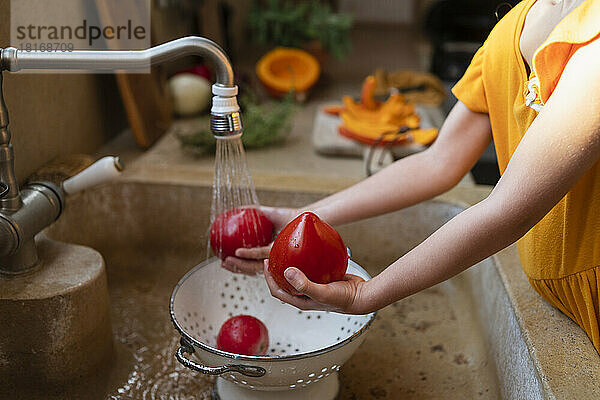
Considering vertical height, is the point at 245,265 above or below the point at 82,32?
below

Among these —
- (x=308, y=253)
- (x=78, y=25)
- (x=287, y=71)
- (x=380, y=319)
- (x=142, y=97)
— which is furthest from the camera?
(x=287, y=71)

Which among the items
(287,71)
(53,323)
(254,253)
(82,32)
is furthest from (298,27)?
(53,323)

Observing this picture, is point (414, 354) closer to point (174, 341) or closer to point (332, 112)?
point (174, 341)

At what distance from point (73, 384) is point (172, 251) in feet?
1.26

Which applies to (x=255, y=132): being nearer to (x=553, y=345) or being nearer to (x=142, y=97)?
(x=142, y=97)

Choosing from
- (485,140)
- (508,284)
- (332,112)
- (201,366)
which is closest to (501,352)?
(508,284)

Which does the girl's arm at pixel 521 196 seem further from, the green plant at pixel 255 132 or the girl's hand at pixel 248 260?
the green plant at pixel 255 132

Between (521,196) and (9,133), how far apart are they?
0.56 meters

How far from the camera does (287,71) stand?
188cm

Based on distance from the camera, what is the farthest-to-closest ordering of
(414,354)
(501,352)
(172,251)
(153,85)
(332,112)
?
(332,112), (153,85), (172,251), (414,354), (501,352)

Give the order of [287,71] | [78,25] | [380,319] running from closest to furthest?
[380,319] < [78,25] < [287,71]

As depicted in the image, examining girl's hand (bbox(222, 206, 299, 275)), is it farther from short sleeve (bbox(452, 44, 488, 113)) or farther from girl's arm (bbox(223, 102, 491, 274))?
short sleeve (bbox(452, 44, 488, 113))

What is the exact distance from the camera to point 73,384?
2.68 ft

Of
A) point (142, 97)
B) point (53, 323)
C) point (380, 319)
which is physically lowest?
point (380, 319)
